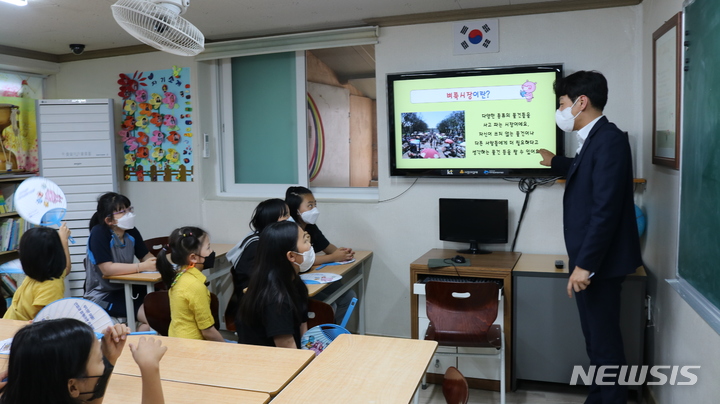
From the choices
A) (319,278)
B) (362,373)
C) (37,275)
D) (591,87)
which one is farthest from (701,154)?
(37,275)

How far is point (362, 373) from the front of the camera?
1.73 metres

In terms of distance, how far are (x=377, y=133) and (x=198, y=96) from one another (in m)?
1.57

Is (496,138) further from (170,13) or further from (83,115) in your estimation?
(83,115)

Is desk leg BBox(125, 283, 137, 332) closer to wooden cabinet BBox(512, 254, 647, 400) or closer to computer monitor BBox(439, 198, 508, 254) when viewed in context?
computer monitor BBox(439, 198, 508, 254)

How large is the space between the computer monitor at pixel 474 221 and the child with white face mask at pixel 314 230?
708 millimetres

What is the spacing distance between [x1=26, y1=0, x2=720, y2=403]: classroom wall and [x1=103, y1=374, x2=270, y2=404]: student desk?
74.6 inches

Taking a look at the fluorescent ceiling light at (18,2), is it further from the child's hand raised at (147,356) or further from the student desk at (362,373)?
the student desk at (362,373)

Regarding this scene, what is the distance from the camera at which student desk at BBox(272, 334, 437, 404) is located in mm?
1572

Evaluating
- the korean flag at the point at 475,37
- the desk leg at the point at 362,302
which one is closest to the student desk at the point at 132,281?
the desk leg at the point at 362,302

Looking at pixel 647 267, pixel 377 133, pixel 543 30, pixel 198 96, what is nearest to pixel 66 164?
pixel 198 96

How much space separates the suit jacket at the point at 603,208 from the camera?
7.80 ft

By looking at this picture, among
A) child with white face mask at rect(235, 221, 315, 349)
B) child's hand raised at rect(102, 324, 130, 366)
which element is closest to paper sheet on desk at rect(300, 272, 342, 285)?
child with white face mask at rect(235, 221, 315, 349)

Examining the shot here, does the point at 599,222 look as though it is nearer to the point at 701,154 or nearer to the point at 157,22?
the point at 701,154

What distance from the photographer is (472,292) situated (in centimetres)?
291
